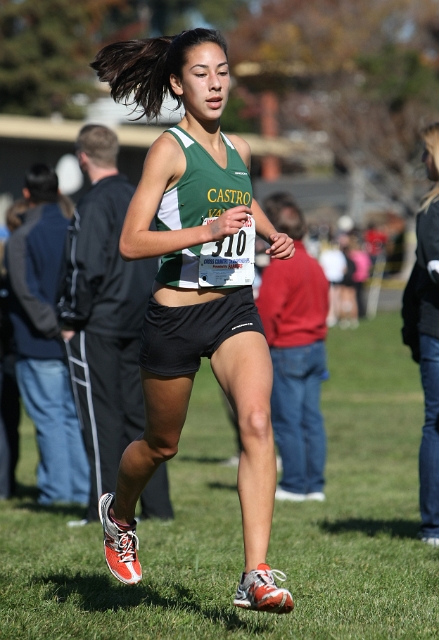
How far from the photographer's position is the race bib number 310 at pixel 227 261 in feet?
14.2

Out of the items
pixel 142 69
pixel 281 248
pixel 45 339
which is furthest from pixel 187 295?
pixel 45 339

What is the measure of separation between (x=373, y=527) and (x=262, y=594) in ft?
11.0

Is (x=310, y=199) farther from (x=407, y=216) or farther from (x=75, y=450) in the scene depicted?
(x=75, y=450)

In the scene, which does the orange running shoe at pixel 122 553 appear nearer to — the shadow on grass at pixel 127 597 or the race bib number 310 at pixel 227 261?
the shadow on grass at pixel 127 597

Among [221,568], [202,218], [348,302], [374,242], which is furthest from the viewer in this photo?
[374,242]

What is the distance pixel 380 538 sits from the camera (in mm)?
6398

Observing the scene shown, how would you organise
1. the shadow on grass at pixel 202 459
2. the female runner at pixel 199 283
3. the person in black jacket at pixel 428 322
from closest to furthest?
the female runner at pixel 199 283 < the person in black jacket at pixel 428 322 < the shadow on grass at pixel 202 459

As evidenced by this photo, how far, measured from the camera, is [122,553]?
15.3 feet

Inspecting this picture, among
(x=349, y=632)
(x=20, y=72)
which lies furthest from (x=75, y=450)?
(x=20, y=72)

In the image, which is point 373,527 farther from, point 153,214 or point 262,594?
point 153,214

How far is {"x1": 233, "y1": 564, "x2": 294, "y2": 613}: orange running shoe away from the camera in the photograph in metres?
3.77

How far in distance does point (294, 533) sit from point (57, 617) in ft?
8.66

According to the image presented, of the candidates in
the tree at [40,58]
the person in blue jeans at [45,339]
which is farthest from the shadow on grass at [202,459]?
the tree at [40,58]

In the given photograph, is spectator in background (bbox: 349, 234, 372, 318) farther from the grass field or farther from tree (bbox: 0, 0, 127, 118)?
the grass field
